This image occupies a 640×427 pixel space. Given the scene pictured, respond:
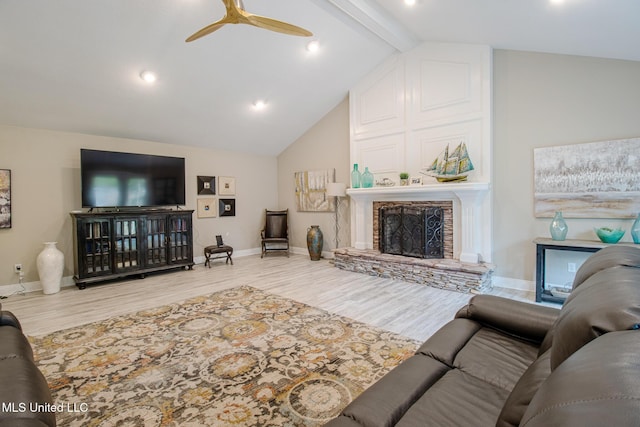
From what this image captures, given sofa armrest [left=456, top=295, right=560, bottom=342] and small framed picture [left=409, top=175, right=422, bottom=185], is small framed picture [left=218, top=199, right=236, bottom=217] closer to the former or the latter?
small framed picture [left=409, top=175, right=422, bottom=185]

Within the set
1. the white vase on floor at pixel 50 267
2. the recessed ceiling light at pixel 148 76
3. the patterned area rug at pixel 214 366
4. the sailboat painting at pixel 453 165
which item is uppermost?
the recessed ceiling light at pixel 148 76

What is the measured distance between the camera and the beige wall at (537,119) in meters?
3.47

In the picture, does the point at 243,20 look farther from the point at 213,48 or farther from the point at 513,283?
the point at 513,283

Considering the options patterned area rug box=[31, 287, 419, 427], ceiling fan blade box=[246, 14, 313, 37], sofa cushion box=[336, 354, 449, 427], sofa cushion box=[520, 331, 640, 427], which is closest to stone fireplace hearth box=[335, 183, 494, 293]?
patterned area rug box=[31, 287, 419, 427]

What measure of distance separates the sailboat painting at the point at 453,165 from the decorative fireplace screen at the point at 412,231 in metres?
0.53

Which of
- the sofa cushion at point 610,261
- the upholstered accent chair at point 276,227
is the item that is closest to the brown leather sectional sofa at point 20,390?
the sofa cushion at point 610,261

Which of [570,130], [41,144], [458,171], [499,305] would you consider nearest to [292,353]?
[499,305]

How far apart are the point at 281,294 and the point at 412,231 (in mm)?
2275

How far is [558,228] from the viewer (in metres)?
3.66

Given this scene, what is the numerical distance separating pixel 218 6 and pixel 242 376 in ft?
12.4

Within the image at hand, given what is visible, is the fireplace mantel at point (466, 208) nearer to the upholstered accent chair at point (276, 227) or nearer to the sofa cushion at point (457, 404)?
the upholstered accent chair at point (276, 227)

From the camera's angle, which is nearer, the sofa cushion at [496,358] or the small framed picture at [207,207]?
the sofa cushion at [496,358]

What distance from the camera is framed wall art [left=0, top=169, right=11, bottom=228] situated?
4.19 metres

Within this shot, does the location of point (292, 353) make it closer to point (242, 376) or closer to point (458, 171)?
point (242, 376)
